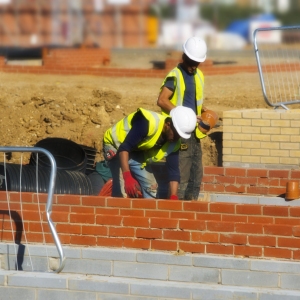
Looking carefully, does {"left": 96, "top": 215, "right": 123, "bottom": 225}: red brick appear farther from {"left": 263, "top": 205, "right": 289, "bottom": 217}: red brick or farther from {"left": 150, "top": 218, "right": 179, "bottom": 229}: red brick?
{"left": 263, "top": 205, "right": 289, "bottom": 217}: red brick

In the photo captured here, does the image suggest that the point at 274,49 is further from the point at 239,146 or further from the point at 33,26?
the point at 33,26

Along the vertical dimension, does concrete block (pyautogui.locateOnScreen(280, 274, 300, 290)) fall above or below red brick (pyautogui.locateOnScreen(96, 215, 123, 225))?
below

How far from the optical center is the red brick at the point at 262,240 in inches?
222

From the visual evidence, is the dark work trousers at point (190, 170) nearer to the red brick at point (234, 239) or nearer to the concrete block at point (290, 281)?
the red brick at point (234, 239)

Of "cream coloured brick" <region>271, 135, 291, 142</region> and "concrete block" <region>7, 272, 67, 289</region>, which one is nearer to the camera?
"concrete block" <region>7, 272, 67, 289</region>

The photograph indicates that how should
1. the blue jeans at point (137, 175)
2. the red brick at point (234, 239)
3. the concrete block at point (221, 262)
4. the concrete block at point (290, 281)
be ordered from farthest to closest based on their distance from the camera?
the blue jeans at point (137, 175) < the red brick at point (234, 239) < the concrete block at point (221, 262) < the concrete block at point (290, 281)

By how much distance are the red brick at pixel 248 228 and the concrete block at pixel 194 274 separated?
0.36 metres

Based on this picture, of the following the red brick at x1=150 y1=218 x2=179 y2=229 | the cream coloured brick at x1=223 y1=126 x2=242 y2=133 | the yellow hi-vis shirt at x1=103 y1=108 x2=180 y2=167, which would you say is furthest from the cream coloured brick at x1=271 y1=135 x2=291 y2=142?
the red brick at x1=150 y1=218 x2=179 y2=229

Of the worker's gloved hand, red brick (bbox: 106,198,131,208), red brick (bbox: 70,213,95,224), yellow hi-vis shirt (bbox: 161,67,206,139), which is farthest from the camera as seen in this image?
yellow hi-vis shirt (bbox: 161,67,206,139)

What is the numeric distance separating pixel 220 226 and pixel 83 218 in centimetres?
111

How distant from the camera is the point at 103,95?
10.9 meters

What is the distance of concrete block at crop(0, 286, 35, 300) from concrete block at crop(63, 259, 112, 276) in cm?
36

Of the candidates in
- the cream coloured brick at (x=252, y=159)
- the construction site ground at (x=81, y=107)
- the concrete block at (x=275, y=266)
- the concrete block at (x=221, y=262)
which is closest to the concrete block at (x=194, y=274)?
the concrete block at (x=221, y=262)

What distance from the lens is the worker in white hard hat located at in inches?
286
